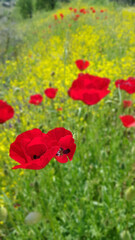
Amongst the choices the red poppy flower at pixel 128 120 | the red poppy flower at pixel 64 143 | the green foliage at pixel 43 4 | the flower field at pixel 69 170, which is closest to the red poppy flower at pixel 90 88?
the flower field at pixel 69 170

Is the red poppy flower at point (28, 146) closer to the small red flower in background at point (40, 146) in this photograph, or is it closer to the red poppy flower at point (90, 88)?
the small red flower in background at point (40, 146)

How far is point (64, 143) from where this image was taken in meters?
0.43

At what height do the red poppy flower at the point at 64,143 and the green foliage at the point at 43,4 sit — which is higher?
the green foliage at the point at 43,4

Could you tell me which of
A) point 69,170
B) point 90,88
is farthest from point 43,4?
point 90,88

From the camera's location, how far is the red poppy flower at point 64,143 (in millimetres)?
414

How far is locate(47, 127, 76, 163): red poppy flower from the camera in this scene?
414mm

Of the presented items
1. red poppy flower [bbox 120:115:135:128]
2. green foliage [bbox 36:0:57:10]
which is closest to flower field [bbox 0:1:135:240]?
red poppy flower [bbox 120:115:135:128]

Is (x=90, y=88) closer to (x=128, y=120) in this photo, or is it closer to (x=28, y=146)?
(x=128, y=120)

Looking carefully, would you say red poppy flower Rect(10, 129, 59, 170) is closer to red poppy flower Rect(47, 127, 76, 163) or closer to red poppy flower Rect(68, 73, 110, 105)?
red poppy flower Rect(47, 127, 76, 163)

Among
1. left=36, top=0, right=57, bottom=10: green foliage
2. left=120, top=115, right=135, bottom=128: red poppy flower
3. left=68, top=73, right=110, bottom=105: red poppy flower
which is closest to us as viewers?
left=68, top=73, right=110, bottom=105: red poppy flower

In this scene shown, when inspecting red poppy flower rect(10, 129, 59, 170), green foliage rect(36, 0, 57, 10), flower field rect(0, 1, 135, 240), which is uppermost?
green foliage rect(36, 0, 57, 10)

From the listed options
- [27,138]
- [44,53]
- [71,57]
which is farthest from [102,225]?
[44,53]

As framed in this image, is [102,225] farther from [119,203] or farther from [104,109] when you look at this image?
[104,109]

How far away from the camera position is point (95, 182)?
194 centimetres
